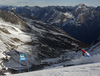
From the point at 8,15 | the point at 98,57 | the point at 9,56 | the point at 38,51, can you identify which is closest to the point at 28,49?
the point at 38,51

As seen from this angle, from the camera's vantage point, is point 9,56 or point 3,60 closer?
point 3,60

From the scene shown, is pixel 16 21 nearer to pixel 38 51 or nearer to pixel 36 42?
pixel 36 42

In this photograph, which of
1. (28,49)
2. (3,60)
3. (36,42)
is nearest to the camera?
(3,60)

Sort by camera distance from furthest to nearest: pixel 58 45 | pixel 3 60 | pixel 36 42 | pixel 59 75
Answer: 1. pixel 58 45
2. pixel 36 42
3. pixel 3 60
4. pixel 59 75

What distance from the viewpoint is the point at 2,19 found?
143 meters

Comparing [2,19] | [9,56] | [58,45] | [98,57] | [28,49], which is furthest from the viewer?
[2,19]

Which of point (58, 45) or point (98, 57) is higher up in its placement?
point (98, 57)

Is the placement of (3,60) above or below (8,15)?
below

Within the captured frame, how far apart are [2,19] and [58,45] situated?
2933 inches

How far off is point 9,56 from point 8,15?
322 feet

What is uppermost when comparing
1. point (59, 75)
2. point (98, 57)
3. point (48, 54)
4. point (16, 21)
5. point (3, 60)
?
point (16, 21)

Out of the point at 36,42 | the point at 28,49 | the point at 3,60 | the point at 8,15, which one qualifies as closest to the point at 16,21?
the point at 8,15

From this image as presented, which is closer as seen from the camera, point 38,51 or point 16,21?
point 38,51

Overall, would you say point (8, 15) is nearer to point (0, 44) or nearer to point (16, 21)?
point (16, 21)
